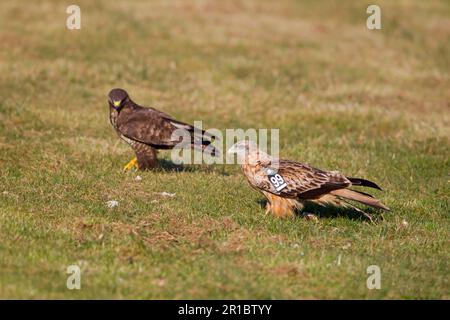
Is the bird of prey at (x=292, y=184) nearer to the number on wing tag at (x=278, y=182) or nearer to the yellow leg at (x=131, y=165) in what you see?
the number on wing tag at (x=278, y=182)

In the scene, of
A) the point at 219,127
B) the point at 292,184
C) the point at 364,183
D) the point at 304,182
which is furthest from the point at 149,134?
the point at 219,127

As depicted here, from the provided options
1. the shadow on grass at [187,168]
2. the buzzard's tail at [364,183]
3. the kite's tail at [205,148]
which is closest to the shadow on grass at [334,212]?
the buzzard's tail at [364,183]

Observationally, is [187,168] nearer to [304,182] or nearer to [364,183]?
[304,182]

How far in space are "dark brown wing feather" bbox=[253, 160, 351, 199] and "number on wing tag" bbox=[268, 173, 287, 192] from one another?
0.11ft

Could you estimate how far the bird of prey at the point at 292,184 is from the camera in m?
10.5

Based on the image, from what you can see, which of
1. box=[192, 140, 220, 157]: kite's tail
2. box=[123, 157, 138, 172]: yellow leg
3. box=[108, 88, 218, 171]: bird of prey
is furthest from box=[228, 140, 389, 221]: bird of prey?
box=[123, 157, 138, 172]: yellow leg

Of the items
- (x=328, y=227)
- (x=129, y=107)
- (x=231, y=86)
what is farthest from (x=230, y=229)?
(x=231, y=86)

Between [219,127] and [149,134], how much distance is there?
13.6ft

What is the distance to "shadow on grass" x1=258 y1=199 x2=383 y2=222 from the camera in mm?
11086

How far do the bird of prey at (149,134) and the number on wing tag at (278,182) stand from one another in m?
2.23

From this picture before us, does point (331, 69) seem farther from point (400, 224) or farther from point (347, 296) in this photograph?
point (347, 296)

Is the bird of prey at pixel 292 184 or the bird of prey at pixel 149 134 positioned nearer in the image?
the bird of prey at pixel 292 184

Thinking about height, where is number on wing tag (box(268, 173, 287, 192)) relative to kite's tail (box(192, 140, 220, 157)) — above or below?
below

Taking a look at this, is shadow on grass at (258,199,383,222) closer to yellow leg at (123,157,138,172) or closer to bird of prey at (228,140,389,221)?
bird of prey at (228,140,389,221)
